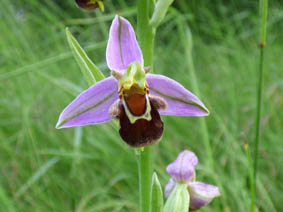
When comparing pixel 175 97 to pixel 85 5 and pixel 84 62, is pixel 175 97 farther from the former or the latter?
pixel 85 5

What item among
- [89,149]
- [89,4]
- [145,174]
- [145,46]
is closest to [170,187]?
[145,174]

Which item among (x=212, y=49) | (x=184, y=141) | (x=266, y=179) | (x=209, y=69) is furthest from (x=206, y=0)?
(x=266, y=179)

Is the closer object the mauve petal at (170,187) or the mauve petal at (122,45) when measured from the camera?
the mauve petal at (122,45)

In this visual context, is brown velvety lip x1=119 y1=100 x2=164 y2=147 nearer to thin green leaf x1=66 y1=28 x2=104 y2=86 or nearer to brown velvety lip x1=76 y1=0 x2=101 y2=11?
thin green leaf x1=66 y1=28 x2=104 y2=86

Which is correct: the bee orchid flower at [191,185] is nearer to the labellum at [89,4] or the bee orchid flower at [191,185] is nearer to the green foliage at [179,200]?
the green foliage at [179,200]

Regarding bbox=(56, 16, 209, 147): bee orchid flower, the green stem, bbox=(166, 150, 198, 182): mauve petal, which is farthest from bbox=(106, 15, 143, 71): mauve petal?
bbox=(166, 150, 198, 182): mauve petal

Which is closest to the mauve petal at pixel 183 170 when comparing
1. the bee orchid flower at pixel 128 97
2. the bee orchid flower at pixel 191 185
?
the bee orchid flower at pixel 191 185

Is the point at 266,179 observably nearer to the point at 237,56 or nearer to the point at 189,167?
the point at 189,167
